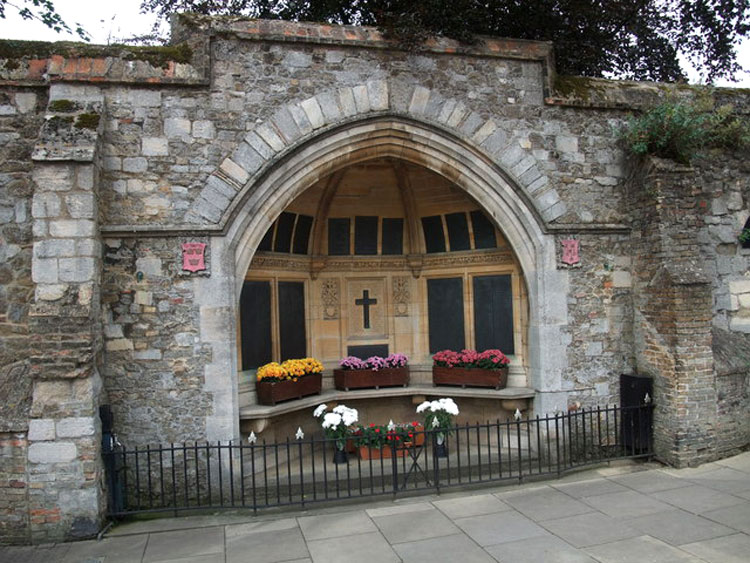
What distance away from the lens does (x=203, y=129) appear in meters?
6.95

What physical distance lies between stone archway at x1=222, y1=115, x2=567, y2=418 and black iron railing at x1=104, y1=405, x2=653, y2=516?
751mm

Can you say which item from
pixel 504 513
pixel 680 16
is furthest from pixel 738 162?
pixel 504 513

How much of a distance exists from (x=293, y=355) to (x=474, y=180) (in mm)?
3685

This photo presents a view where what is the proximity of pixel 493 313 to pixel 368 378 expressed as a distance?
7.12 ft

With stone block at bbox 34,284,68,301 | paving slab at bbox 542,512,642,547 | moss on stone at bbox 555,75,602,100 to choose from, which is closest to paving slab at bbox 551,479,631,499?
paving slab at bbox 542,512,642,547

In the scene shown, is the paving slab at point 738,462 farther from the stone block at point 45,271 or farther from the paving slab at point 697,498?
the stone block at point 45,271

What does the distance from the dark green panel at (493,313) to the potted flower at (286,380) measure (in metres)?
2.64

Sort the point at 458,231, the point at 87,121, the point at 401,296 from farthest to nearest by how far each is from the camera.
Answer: the point at 401,296, the point at 458,231, the point at 87,121

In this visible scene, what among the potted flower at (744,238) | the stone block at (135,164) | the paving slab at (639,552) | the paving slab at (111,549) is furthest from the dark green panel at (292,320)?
the potted flower at (744,238)

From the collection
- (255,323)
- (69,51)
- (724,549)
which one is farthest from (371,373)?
(69,51)

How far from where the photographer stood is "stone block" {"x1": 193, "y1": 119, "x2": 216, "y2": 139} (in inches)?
273

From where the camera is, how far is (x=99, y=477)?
5996 mm

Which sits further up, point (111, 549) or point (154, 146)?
point (154, 146)

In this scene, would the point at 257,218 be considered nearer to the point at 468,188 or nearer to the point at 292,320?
the point at 292,320
